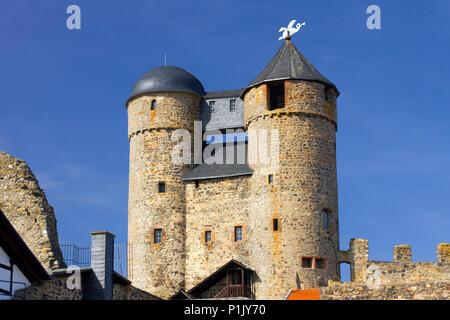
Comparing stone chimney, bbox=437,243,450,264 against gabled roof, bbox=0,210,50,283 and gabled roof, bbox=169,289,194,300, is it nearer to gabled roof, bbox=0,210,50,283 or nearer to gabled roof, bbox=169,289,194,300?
gabled roof, bbox=169,289,194,300

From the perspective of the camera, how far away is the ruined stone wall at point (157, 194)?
4897 cm

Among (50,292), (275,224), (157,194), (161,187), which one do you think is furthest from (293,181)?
(50,292)

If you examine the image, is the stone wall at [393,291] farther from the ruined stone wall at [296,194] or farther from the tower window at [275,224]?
the tower window at [275,224]

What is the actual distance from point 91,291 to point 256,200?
19.1m

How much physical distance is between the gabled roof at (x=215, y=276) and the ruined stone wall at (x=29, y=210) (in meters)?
17.3

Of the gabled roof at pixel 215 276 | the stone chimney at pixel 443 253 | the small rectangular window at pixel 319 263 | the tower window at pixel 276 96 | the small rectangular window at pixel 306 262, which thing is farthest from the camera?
the tower window at pixel 276 96

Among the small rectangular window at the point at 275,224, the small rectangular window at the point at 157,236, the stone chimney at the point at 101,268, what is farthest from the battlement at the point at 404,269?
the stone chimney at the point at 101,268

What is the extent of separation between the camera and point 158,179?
50219 mm

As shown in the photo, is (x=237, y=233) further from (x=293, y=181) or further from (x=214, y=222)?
(x=293, y=181)

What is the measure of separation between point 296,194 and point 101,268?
60.4 ft

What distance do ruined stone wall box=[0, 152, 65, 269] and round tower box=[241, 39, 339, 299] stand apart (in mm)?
17327
